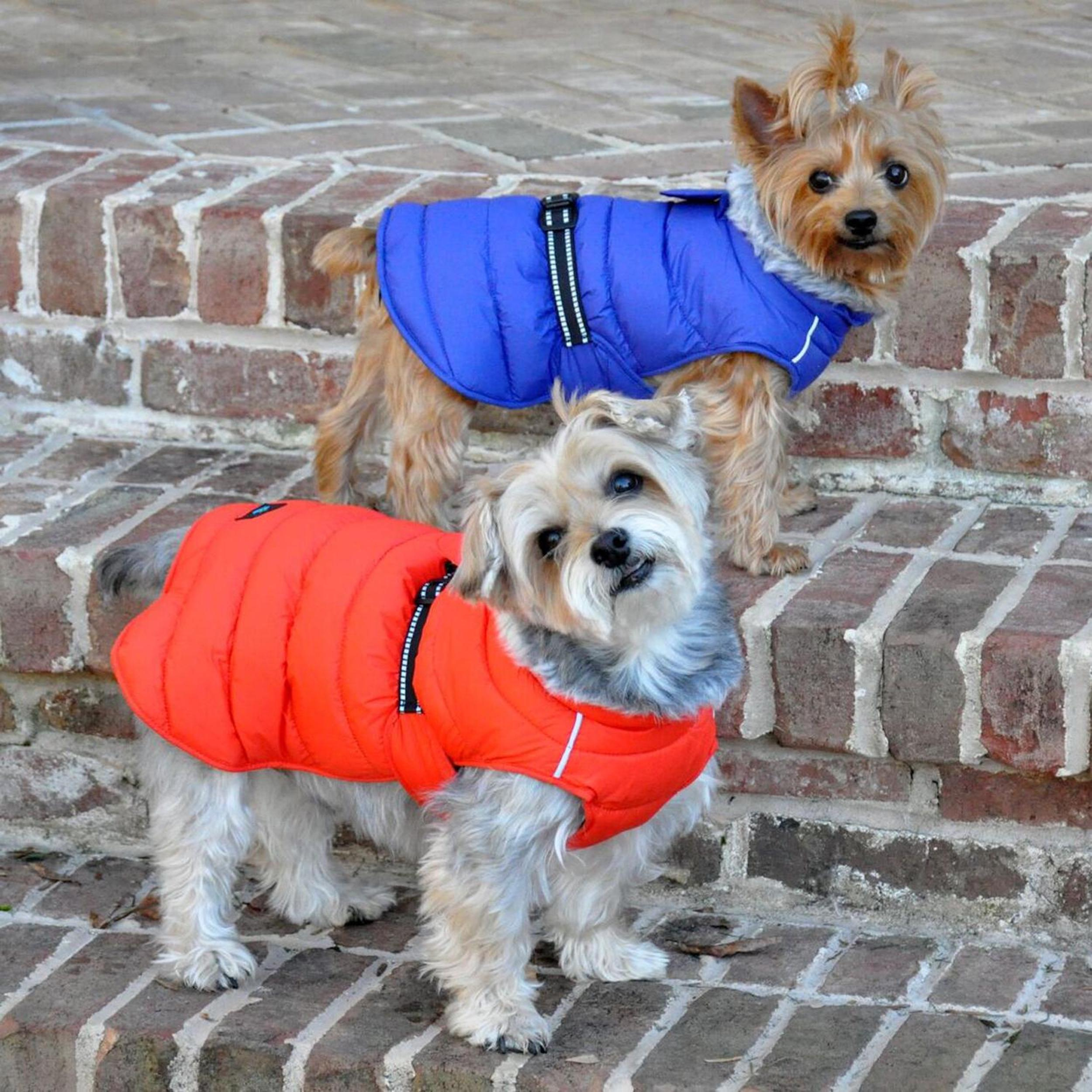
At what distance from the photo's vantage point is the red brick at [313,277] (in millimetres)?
3586

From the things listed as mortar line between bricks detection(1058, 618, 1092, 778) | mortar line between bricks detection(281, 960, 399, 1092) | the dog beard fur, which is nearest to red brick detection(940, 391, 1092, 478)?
mortar line between bricks detection(1058, 618, 1092, 778)

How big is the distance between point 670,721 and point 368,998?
2.33 ft

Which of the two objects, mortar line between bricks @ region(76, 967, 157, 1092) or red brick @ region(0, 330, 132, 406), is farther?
red brick @ region(0, 330, 132, 406)

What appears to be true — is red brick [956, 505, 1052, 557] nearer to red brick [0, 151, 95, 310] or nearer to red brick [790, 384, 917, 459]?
red brick [790, 384, 917, 459]

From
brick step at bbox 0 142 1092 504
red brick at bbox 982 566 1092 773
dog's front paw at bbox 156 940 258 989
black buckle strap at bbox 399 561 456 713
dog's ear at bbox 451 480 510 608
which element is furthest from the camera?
brick step at bbox 0 142 1092 504

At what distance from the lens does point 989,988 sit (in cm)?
273

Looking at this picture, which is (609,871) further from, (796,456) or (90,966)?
(796,456)

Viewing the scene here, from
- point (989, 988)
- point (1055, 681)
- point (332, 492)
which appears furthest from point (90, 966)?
point (1055, 681)

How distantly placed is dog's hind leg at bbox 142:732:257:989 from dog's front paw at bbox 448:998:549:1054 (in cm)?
44

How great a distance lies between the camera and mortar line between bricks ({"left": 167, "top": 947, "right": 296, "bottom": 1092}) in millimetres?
2711

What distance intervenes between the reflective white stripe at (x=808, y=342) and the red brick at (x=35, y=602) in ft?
4.46

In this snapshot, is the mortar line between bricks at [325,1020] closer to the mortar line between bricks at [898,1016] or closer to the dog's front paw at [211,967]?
the dog's front paw at [211,967]

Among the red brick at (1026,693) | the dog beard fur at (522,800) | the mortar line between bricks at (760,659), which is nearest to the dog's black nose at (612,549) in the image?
the dog beard fur at (522,800)

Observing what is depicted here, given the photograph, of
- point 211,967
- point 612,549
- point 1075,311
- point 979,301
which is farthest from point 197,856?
point 1075,311
